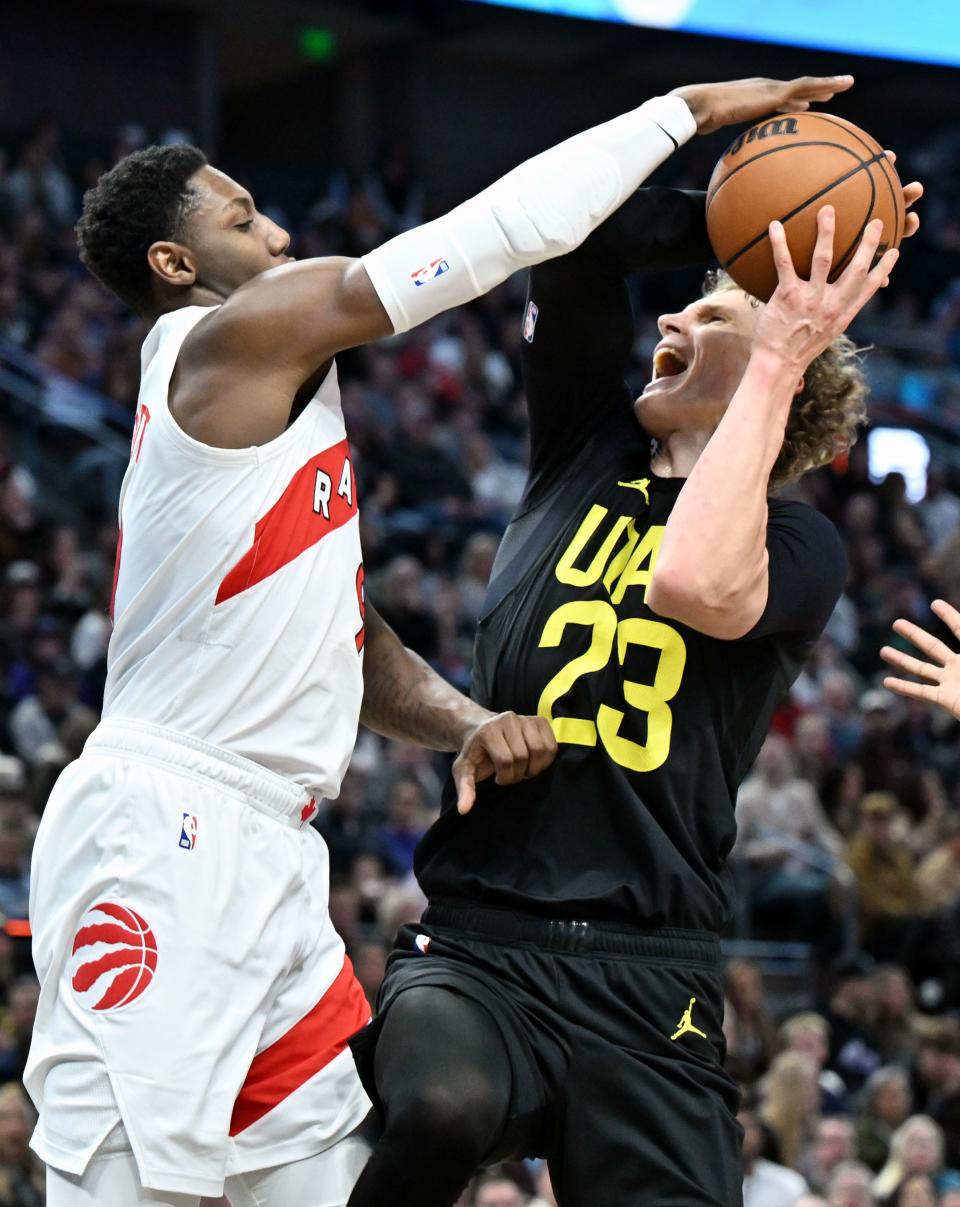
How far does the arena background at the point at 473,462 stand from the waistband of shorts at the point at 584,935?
407cm

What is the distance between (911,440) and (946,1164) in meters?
9.37

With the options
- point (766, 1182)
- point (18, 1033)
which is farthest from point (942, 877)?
point (18, 1033)

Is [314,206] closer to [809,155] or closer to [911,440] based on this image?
[911,440]

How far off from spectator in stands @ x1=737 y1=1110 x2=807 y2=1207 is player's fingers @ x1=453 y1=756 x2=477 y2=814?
522 cm

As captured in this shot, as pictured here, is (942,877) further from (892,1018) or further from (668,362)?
(668,362)

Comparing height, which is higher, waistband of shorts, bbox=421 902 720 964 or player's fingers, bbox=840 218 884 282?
player's fingers, bbox=840 218 884 282

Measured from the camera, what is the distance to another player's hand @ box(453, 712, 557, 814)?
341cm

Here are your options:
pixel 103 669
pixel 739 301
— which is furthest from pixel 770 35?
pixel 739 301

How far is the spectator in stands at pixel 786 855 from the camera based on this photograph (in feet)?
35.6

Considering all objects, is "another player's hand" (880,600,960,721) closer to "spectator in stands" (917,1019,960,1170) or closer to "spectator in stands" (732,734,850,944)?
"spectator in stands" (917,1019,960,1170)

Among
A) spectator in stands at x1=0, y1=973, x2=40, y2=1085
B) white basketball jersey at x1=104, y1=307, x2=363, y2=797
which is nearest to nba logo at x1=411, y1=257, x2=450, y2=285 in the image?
white basketball jersey at x1=104, y1=307, x2=363, y2=797

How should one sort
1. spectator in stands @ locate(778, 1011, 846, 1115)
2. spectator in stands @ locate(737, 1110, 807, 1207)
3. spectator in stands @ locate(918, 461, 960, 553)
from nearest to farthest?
1. spectator in stands @ locate(737, 1110, 807, 1207)
2. spectator in stands @ locate(778, 1011, 846, 1115)
3. spectator in stands @ locate(918, 461, 960, 553)

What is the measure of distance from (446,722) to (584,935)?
1.72 ft

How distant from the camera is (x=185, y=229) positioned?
361cm
